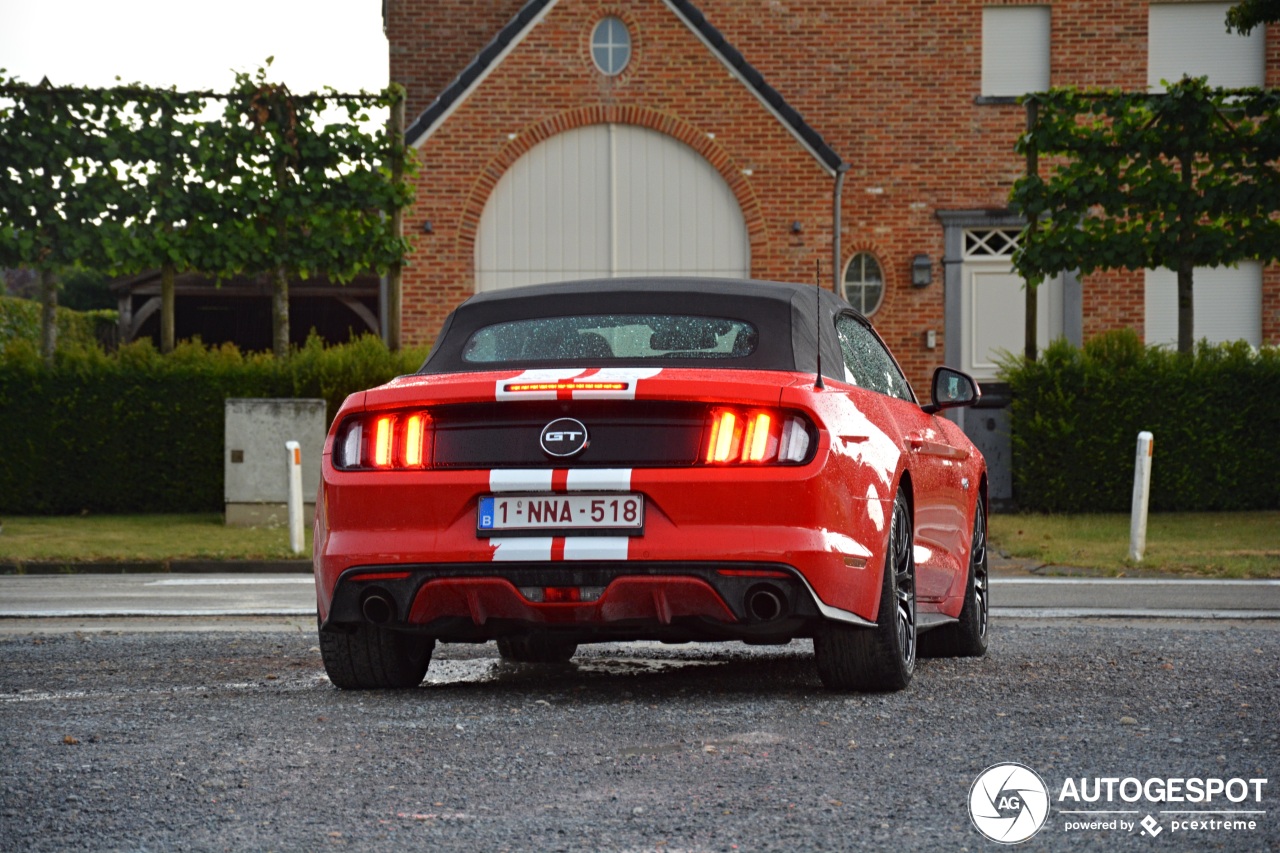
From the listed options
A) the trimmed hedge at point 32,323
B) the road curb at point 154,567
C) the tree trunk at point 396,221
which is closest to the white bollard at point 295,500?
the road curb at point 154,567

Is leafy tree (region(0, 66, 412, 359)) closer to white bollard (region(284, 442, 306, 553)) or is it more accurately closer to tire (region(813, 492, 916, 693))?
white bollard (region(284, 442, 306, 553))

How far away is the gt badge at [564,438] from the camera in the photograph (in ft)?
19.3

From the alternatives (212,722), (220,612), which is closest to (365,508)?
(212,722)

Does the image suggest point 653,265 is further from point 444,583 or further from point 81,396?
point 444,583

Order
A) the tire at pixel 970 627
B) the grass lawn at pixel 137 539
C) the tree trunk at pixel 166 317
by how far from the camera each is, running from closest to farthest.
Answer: the tire at pixel 970 627 < the grass lawn at pixel 137 539 < the tree trunk at pixel 166 317

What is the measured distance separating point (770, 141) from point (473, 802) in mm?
20766

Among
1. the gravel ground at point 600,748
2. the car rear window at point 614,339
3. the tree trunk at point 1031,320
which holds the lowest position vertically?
the gravel ground at point 600,748

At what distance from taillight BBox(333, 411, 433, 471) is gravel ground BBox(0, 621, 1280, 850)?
0.82m

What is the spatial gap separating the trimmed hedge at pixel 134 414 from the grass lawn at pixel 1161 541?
6.44 m

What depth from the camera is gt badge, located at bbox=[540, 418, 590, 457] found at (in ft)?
19.3

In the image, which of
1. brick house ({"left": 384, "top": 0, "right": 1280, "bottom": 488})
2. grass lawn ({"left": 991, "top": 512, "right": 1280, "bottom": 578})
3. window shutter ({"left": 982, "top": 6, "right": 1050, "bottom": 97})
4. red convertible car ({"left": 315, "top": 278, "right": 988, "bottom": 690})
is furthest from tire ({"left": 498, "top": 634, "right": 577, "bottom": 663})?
window shutter ({"left": 982, "top": 6, "right": 1050, "bottom": 97})

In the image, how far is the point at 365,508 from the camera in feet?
19.9

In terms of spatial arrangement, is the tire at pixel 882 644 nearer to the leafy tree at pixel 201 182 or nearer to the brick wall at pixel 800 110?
the leafy tree at pixel 201 182

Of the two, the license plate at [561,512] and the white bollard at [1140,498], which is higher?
the license plate at [561,512]
